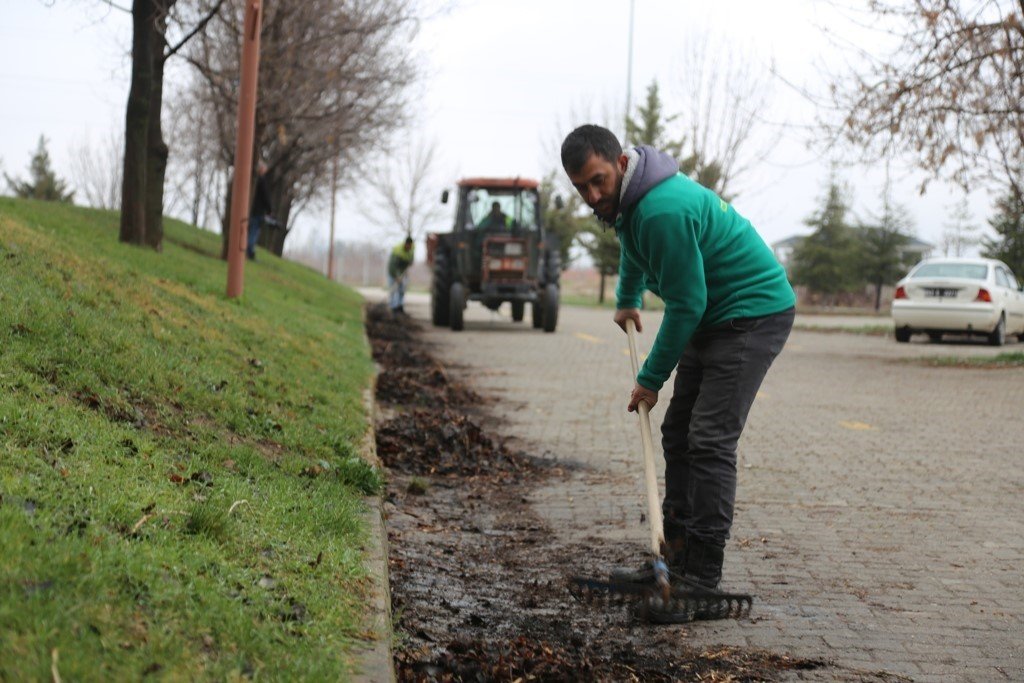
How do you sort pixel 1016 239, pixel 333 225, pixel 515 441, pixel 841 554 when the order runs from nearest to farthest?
pixel 841 554 < pixel 515 441 < pixel 1016 239 < pixel 333 225

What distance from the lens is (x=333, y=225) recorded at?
199 ft

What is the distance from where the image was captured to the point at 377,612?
394 centimetres

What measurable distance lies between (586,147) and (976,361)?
14.6m

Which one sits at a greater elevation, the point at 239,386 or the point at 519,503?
the point at 239,386

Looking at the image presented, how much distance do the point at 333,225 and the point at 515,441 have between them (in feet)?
173

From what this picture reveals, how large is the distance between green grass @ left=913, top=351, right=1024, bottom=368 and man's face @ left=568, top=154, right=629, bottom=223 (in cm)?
1355

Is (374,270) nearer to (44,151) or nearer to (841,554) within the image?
(44,151)

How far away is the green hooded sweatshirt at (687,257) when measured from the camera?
457 centimetres

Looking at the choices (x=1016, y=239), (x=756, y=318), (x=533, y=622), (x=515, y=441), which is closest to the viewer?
(x=533, y=622)

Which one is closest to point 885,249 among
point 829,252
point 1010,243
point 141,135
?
point 829,252

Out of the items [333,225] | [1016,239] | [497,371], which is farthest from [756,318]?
[333,225]

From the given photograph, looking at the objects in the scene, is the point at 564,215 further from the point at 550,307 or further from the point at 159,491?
the point at 159,491

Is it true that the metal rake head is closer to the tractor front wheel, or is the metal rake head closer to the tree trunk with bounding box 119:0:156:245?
the tree trunk with bounding box 119:0:156:245

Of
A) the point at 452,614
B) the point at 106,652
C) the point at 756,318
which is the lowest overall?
the point at 452,614
